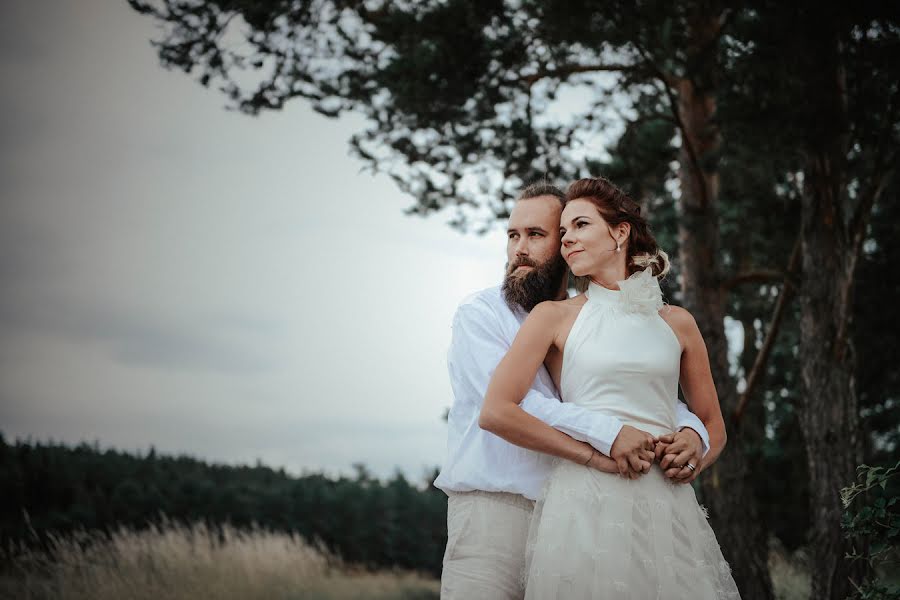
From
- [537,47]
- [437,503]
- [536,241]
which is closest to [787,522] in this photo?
[437,503]

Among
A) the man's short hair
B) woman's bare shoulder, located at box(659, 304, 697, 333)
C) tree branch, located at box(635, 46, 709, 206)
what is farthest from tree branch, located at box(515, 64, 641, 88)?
woman's bare shoulder, located at box(659, 304, 697, 333)

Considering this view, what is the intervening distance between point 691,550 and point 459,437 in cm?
97

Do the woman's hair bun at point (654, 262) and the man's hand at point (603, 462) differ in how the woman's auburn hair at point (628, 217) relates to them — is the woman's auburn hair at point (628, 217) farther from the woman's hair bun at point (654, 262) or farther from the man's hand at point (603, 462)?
the man's hand at point (603, 462)

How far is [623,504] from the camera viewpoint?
111 inches

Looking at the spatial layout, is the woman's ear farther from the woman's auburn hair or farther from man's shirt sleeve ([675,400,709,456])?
man's shirt sleeve ([675,400,709,456])

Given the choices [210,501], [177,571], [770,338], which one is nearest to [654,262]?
[770,338]

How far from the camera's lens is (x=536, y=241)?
343 cm

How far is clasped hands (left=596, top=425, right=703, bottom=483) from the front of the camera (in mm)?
2791

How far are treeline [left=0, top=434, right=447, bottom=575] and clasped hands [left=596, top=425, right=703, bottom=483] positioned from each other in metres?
7.89

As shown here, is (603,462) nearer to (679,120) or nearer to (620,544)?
(620,544)

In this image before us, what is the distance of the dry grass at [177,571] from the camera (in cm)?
904

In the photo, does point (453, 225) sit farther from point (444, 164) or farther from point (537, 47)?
point (537, 47)

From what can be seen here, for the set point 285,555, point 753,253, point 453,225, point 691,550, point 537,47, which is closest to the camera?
point 691,550

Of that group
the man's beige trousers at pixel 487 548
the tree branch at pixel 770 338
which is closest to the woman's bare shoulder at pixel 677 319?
the man's beige trousers at pixel 487 548
